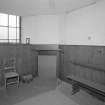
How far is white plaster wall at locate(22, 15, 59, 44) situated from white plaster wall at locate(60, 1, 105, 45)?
0.44 metres

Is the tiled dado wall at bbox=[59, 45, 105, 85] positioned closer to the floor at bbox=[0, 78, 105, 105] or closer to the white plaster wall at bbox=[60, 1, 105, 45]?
the white plaster wall at bbox=[60, 1, 105, 45]

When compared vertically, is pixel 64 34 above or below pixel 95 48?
above

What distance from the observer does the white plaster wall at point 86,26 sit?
3006 millimetres

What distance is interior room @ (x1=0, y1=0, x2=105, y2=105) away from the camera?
2.96 metres

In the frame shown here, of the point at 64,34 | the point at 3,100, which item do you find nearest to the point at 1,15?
the point at 64,34

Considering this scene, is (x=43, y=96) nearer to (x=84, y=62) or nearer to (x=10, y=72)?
(x=10, y=72)

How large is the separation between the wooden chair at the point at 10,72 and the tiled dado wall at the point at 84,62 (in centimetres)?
173

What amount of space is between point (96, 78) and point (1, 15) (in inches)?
151

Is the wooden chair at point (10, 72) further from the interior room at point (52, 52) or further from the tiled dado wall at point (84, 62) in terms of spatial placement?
the tiled dado wall at point (84, 62)

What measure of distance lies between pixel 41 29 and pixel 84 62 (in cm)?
210

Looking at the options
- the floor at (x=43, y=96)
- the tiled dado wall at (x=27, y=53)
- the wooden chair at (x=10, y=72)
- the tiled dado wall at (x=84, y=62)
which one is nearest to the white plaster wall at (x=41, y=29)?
the tiled dado wall at (x=27, y=53)

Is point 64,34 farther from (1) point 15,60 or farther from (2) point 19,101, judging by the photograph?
(2) point 19,101

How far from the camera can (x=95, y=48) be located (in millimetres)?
3123

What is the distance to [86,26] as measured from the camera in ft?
11.2
